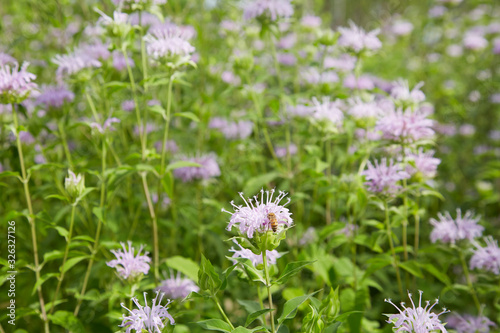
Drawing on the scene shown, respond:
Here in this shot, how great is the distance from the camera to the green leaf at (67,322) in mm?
1390

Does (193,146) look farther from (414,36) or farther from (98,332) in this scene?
(414,36)

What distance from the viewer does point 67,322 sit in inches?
55.4

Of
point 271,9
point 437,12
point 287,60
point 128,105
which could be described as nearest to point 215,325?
point 271,9

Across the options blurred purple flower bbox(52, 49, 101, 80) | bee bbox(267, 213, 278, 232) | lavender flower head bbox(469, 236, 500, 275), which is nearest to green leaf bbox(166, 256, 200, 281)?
bee bbox(267, 213, 278, 232)

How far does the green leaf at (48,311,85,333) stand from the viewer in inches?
54.7

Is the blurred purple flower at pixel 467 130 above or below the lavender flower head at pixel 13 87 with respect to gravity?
above

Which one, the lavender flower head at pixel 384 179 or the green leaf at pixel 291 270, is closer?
the green leaf at pixel 291 270

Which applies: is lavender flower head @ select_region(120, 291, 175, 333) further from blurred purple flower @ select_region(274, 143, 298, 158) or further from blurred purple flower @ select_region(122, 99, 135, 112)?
blurred purple flower @ select_region(274, 143, 298, 158)

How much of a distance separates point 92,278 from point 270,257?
0.99m

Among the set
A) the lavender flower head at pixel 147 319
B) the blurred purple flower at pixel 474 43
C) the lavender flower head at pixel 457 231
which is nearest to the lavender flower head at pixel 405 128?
the lavender flower head at pixel 457 231

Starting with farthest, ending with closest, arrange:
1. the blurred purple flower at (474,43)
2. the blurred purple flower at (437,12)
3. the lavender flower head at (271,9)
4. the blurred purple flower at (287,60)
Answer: the blurred purple flower at (437,12) < the blurred purple flower at (474,43) < the blurred purple flower at (287,60) < the lavender flower head at (271,9)

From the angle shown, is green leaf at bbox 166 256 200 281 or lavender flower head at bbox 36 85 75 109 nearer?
green leaf at bbox 166 256 200 281

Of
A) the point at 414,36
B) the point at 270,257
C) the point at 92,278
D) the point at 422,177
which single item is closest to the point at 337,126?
the point at 422,177

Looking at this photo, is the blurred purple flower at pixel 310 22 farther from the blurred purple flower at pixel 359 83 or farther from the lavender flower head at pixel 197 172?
the lavender flower head at pixel 197 172
